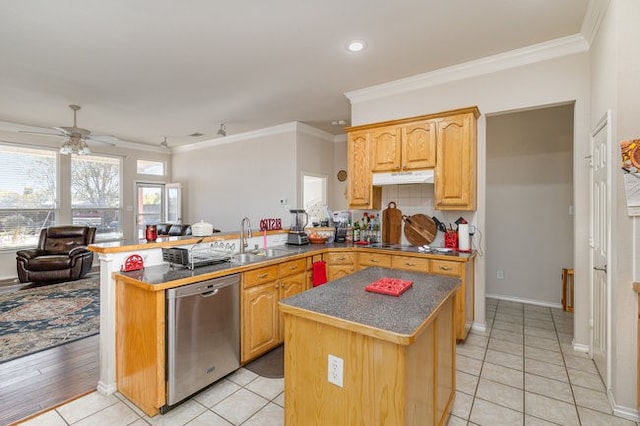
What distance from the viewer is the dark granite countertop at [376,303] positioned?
4.23 feet

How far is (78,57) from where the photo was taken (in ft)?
10.8

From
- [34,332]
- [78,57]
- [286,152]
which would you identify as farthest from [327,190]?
[34,332]

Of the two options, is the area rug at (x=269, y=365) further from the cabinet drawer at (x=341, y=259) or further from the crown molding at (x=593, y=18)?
the crown molding at (x=593, y=18)

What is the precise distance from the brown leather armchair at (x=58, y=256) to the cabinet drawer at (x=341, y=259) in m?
4.76

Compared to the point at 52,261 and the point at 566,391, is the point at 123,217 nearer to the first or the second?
the point at 52,261

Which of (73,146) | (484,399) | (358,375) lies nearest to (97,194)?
(73,146)

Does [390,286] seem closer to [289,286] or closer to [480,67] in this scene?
[289,286]

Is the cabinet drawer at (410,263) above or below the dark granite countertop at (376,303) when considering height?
below

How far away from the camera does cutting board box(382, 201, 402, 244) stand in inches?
156

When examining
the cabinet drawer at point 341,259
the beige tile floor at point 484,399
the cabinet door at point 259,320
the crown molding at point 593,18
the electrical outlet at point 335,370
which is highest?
the crown molding at point 593,18

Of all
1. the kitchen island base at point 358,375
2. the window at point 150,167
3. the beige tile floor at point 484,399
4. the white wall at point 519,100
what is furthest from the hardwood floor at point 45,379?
the window at point 150,167

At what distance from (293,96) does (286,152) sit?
161cm

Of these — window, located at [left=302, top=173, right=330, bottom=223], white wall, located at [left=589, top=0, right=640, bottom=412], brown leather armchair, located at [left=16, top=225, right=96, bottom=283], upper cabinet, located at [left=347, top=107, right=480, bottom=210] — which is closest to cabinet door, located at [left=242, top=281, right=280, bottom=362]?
upper cabinet, located at [left=347, top=107, right=480, bottom=210]

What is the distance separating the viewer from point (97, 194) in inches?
274
